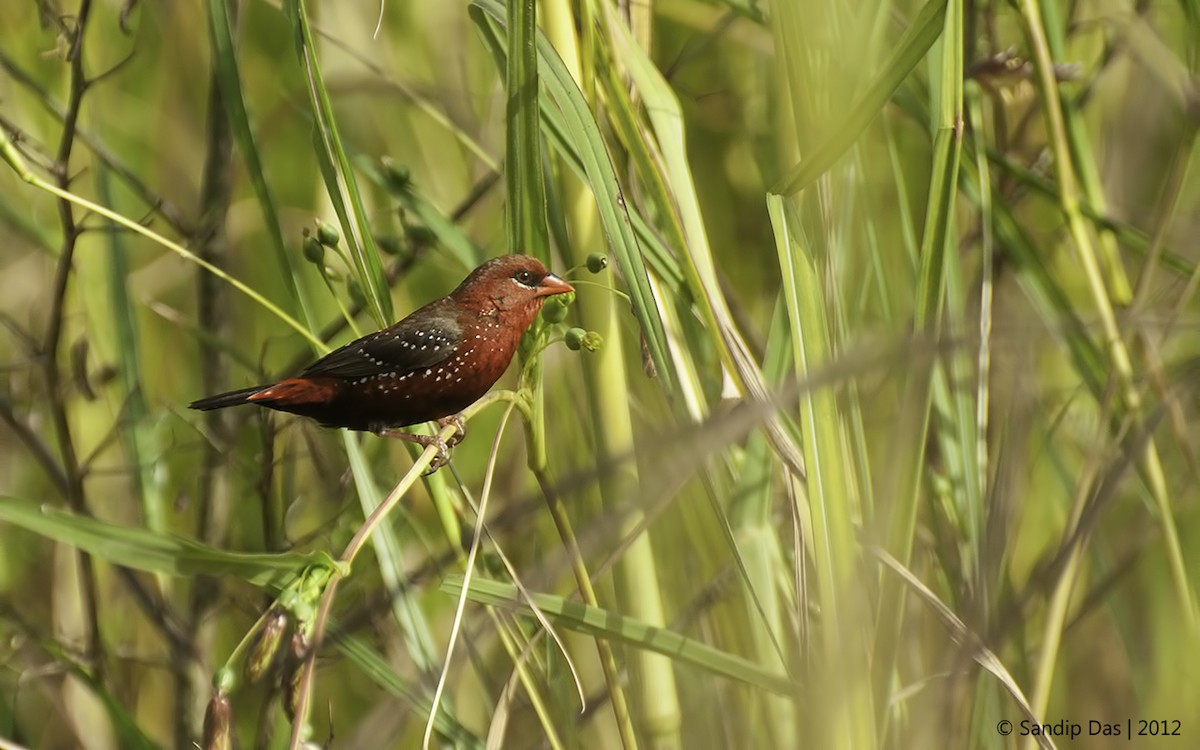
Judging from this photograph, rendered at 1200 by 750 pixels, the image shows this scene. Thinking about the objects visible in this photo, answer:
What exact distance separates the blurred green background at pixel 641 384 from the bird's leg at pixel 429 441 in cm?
3

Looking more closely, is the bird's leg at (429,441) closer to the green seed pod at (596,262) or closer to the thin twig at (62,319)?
the green seed pod at (596,262)

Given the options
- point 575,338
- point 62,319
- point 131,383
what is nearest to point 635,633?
point 575,338

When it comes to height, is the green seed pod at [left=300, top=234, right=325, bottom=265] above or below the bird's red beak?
above

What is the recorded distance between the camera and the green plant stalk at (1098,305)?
174cm

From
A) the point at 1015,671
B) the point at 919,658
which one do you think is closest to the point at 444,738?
the point at 919,658

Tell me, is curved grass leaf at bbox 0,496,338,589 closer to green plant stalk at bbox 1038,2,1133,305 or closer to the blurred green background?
the blurred green background

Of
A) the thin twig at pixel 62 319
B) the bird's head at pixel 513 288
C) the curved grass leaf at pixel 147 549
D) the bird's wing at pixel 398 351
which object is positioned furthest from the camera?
the thin twig at pixel 62 319

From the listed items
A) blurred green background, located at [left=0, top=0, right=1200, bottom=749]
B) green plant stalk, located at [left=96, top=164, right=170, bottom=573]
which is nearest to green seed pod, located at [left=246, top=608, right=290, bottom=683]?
blurred green background, located at [left=0, top=0, right=1200, bottom=749]

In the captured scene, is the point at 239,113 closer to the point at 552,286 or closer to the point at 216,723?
the point at 552,286

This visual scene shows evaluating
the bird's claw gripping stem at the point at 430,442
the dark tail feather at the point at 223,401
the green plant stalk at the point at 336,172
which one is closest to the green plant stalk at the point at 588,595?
the bird's claw gripping stem at the point at 430,442

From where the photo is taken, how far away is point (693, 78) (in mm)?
2795

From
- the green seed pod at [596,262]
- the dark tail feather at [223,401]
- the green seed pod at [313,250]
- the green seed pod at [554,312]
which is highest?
the green seed pod at [313,250]

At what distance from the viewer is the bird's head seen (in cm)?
154

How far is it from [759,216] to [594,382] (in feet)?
3.98
